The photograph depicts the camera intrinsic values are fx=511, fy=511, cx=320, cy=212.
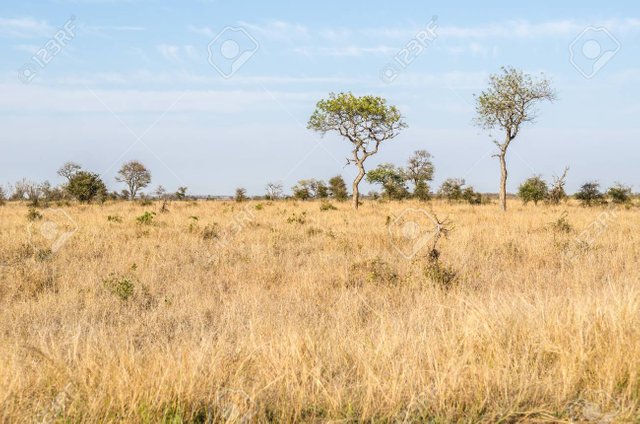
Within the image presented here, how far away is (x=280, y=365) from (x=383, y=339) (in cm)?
89

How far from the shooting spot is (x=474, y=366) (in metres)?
3.59

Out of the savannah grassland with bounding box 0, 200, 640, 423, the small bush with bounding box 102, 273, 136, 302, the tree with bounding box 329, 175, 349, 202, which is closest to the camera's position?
the savannah grassland with bounding box 0, 200, 640, 423

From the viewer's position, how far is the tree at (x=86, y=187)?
123 feet

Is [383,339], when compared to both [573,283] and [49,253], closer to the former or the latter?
[573,283]

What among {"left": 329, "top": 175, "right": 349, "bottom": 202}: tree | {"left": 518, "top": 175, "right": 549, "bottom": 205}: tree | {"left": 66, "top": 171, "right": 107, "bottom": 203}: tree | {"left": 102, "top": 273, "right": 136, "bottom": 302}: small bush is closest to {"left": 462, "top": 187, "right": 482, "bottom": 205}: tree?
{"left": 518, "top": 175, "right": 549, "bottom": 205}: tree

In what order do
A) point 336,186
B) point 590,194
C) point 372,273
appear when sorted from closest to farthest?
point 372,273 → point 590,194 → point 336,186

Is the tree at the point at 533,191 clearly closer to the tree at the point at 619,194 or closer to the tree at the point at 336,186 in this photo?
the tree at the point at 619,194

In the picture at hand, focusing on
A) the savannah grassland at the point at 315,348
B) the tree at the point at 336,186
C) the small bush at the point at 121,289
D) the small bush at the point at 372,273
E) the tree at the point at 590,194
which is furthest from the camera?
the tree at the point at 336,186

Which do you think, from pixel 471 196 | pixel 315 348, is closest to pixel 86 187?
pixel 471 196

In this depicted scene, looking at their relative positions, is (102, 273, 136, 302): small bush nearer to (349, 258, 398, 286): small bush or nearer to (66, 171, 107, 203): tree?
(349, 258, 398, 286): small bush

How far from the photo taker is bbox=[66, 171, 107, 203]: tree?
123 feet

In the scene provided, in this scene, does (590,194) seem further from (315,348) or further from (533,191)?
(315,348)

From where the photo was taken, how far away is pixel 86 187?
37.4m

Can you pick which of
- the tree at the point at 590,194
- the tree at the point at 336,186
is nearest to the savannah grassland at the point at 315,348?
the tree at the point at 590,194
